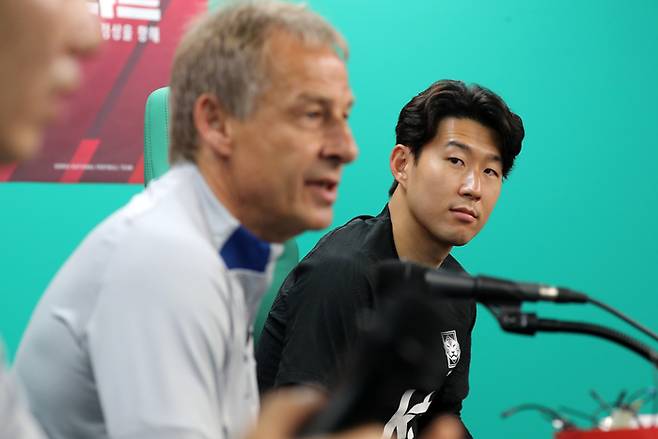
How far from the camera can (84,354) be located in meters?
0.88

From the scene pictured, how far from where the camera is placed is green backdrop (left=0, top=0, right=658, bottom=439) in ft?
8.45

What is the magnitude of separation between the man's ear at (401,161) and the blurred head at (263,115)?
0.89 meters

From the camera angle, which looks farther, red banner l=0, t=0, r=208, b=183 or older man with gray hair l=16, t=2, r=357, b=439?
red banner l=0, t=0, r=208, b=183

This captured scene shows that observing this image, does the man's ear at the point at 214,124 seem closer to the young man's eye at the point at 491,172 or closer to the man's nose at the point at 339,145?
the man's nose at the point at 339,145

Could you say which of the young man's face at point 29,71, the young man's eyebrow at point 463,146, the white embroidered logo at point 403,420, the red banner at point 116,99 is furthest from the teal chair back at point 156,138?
the young man's face at point 29,71

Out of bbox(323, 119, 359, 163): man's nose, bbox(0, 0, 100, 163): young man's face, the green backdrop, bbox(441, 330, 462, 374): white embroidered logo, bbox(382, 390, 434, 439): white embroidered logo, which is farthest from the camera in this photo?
the green backdrop

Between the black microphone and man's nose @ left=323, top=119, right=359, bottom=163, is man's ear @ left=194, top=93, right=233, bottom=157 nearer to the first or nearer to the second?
man's nose @ left=323, top=119, right=359, bottom=163

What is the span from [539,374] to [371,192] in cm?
82

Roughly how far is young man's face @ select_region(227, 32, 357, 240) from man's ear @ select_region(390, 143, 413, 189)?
89 cm

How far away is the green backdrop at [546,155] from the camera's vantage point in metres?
2.58

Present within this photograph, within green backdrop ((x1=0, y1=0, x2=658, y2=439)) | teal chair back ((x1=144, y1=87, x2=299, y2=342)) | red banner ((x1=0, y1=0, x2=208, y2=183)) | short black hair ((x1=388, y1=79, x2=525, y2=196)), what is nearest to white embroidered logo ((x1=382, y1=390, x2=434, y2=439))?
teal chair back ((x1=144, y1=87, x2=299, y2=342))

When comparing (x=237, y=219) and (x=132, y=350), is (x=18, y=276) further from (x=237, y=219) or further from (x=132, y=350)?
(x=132, y=350)

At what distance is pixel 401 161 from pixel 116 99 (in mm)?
789

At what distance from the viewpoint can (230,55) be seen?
3.25 feet
